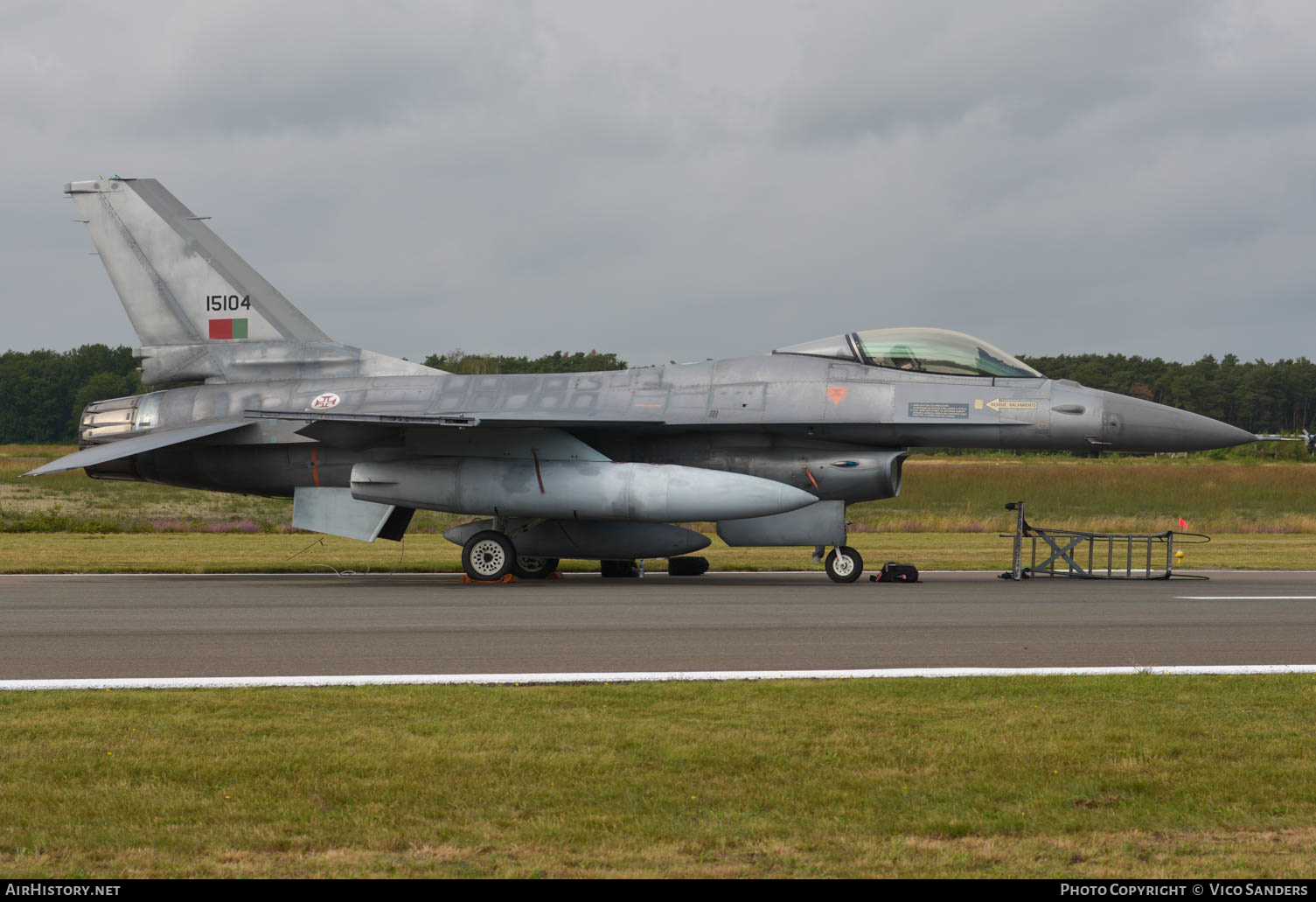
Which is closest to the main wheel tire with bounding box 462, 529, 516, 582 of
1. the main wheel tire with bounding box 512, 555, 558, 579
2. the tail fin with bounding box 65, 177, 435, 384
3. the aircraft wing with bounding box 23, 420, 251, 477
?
Result: the main wheel tire with bounding box 512, 555, 558, 579

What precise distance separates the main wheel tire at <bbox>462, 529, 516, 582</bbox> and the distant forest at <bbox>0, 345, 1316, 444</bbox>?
65943 millimetres

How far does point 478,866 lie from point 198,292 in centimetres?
1563

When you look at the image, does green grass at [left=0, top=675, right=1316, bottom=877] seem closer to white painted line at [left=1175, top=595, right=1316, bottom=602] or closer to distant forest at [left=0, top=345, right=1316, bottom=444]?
white painted line at [left=1175, top=595, right=1316, bottom=602]

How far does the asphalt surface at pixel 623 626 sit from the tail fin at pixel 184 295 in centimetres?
374

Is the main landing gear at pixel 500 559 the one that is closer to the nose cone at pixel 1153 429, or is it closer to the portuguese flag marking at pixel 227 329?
the nose cone at pixel 1153 429

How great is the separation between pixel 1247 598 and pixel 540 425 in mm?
8755

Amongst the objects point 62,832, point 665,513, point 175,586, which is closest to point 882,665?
point 62,832

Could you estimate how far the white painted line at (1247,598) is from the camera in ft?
43.9

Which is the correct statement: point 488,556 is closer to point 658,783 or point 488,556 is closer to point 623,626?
point 623,626

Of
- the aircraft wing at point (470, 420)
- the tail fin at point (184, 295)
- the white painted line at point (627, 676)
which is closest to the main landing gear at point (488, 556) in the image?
the aircraft wing at point (470, 420)

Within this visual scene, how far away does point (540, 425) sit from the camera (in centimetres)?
1577

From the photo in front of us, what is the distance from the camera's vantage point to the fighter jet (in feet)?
50.3

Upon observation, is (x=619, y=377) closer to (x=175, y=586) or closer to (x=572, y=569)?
(x=572, y=569)

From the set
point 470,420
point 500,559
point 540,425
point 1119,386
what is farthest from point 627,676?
point 1119,386
